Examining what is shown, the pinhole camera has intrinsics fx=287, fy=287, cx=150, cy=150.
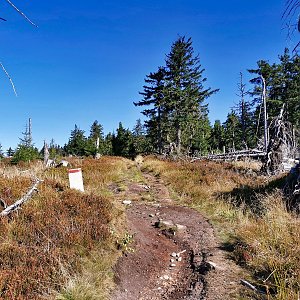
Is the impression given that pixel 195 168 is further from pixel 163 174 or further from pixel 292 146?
pixel 292 146

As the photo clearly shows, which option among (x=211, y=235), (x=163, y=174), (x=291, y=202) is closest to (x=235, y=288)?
(x=211, y=235)

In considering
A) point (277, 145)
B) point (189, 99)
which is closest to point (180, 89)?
point (189, 99)

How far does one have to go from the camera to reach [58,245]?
4.89m

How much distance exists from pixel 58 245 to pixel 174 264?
2307mm

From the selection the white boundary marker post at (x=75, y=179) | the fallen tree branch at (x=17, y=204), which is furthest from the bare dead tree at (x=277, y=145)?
the fallen tree branch at (x=17, y=204)

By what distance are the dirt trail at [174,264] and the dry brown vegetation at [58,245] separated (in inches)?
15.8

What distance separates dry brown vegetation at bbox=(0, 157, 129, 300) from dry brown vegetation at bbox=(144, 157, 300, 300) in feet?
7.94

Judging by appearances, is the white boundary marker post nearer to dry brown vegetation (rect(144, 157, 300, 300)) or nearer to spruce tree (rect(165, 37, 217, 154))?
dry brown vegetation (rect(144, 157, 300, 300))

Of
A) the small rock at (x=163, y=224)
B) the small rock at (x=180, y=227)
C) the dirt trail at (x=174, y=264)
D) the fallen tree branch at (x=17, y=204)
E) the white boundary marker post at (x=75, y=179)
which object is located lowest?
the dirt trail at (x=174, y=264)

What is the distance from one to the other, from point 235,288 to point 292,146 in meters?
12.7

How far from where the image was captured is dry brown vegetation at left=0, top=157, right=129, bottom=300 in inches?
150

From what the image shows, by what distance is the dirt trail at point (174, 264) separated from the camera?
14.8 ft

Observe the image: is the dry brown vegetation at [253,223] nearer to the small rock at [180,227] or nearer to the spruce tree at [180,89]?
the small rock at [180,227]

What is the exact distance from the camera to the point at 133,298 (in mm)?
4406
